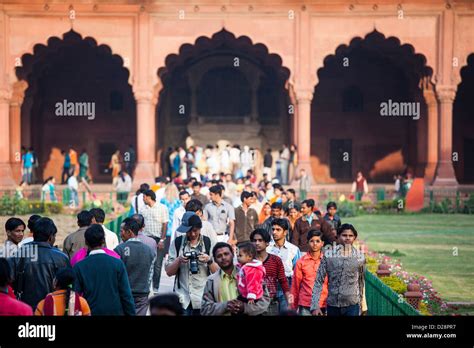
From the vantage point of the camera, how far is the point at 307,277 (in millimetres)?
8570

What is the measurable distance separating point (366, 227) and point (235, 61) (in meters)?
10.8

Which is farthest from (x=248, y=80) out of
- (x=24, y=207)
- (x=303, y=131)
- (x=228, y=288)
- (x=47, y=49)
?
(x=228, y=288)

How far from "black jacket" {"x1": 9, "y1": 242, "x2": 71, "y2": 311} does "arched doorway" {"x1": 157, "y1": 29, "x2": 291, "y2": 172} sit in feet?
70.8

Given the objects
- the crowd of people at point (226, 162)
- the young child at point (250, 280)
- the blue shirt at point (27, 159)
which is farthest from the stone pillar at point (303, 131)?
the young child at point (250, 280)

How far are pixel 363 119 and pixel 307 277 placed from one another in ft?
73.9

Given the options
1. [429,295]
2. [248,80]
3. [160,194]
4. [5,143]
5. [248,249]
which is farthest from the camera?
[248,80]

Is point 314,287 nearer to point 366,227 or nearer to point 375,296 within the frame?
point 375,296

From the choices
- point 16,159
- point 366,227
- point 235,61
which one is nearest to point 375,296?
point 366,227

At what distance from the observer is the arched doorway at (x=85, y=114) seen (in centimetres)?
2967

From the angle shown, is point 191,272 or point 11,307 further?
point 191,272

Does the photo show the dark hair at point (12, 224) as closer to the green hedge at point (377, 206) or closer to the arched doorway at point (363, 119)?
the green hedge at point (377, 206)

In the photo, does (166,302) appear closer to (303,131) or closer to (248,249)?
(248,249)

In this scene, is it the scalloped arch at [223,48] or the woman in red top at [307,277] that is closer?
the woman in red top at [307,277]

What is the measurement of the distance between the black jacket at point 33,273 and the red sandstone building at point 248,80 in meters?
17.0
